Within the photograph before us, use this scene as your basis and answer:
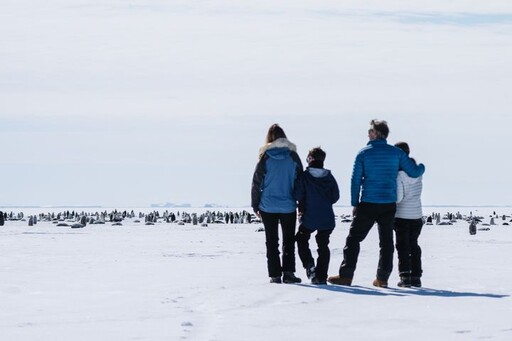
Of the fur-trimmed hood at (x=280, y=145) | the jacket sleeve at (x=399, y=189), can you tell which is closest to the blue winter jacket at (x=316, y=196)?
the fur-trimmed hood at (x=280, y=145)

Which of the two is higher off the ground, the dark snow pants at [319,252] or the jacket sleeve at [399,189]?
the jacket sleeve at [399,189]

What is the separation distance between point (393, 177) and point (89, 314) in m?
4.15

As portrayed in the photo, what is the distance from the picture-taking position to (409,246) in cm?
1104

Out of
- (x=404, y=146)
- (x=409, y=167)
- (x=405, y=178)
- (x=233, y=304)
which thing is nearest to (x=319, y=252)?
(x=405, y=178)

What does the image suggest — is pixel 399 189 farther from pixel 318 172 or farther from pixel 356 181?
pixel 318 172

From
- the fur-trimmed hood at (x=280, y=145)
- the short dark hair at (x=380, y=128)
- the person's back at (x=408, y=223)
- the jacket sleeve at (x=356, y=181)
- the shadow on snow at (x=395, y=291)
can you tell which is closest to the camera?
the shadow on snow at (x=395, y=291)

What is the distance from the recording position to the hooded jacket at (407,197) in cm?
1091

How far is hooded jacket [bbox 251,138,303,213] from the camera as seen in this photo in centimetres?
1103

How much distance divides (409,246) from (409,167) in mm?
899

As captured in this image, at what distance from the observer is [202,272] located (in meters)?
12.5

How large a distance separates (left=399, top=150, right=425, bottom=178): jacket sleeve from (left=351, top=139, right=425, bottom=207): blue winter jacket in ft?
0.41

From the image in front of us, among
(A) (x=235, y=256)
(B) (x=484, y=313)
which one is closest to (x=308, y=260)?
(B) (x=484, y=313)

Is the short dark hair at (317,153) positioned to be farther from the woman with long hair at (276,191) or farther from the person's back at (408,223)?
the person's back at (408,223)

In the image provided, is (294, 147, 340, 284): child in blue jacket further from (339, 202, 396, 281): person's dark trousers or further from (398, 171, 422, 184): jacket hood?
(398, 171, 422, 184): jacket hood
